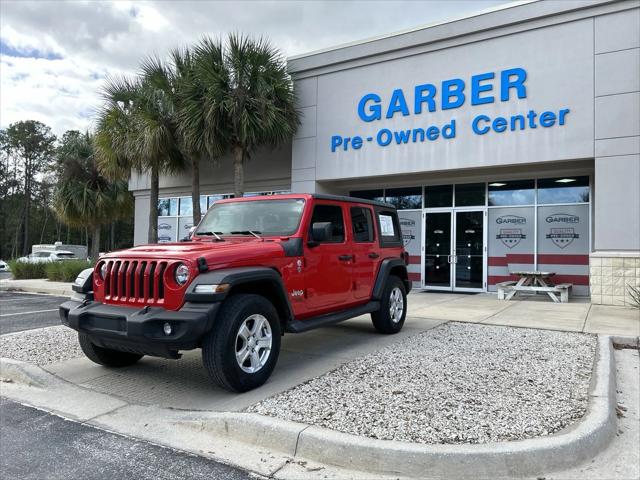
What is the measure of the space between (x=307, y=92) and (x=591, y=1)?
7629mm

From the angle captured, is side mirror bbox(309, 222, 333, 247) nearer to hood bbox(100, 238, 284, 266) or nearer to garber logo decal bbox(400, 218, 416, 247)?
hood bbox(100, 238, 284, 266)

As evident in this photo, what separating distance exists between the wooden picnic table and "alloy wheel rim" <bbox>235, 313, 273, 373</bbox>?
29.6 feet

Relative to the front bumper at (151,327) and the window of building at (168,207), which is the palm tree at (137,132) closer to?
the window of building at (168,207)

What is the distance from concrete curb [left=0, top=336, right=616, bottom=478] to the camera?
3.07 meters

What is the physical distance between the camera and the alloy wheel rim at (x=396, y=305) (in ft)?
23.7

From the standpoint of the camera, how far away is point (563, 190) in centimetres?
1314

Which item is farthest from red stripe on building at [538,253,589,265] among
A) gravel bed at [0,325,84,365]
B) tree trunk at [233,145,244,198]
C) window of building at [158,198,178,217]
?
window of building at [158,198,178,217]

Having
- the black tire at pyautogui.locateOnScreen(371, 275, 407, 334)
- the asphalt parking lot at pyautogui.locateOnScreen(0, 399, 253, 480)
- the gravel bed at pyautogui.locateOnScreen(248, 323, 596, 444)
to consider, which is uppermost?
the black tire at pyautogui.locateOnScreen(371, 275, 407, 334)

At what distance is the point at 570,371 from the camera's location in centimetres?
519

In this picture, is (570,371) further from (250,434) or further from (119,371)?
(119,371)

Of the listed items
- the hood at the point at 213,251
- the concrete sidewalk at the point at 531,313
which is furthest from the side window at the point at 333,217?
the concrete sidewalk at the point at 531,313

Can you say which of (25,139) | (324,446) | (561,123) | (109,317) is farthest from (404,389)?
(25,139)

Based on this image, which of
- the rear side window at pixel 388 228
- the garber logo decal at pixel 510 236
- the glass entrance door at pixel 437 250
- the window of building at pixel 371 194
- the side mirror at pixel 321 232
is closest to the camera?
the side mirror at pixel 321 232

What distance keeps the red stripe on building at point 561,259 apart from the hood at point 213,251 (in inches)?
414
